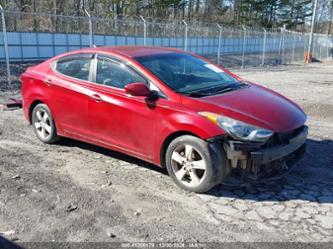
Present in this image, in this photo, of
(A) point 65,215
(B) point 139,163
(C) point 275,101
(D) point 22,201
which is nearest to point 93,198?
(A) point 65,215

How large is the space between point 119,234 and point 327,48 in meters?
43.8

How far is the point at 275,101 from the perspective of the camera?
4.33 meters

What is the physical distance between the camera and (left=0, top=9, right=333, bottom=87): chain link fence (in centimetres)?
1411

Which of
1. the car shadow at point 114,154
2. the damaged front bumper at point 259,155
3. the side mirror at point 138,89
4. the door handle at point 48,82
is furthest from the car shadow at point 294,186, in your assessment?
the door handle at point 48,82

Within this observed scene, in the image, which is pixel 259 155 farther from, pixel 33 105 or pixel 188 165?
pixel 33 105

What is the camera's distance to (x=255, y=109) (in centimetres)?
394

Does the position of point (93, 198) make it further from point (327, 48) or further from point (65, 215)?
point (327, 48)

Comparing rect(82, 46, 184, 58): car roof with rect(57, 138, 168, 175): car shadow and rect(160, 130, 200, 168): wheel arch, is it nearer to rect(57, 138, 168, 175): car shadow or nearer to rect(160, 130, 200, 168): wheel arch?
rect(160, 130, 200, 168): wheel arch

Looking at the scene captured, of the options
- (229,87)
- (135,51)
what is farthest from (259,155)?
(135,51)

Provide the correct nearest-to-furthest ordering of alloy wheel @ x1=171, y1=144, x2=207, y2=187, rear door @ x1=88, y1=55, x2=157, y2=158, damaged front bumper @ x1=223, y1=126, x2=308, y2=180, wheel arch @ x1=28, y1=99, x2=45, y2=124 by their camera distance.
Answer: damaged front bumper @ x1=223, y1=126, x2=308, y2=180 → alloy wheel @ x1=171, y1=144, x2=207, y2=187 → rear door @ x1=88, y1=55, x2=157, y2=158 → wheel arch @ x1=28, y1=99, x2=45, y2=124

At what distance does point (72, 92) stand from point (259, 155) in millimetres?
2730

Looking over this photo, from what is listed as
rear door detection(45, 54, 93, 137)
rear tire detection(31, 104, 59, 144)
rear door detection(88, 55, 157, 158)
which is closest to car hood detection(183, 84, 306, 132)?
rear door detection(88, 55, 157, 158)

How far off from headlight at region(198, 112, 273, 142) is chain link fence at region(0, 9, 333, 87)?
896 centimetres

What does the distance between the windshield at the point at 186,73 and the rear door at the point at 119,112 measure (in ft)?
0.92
